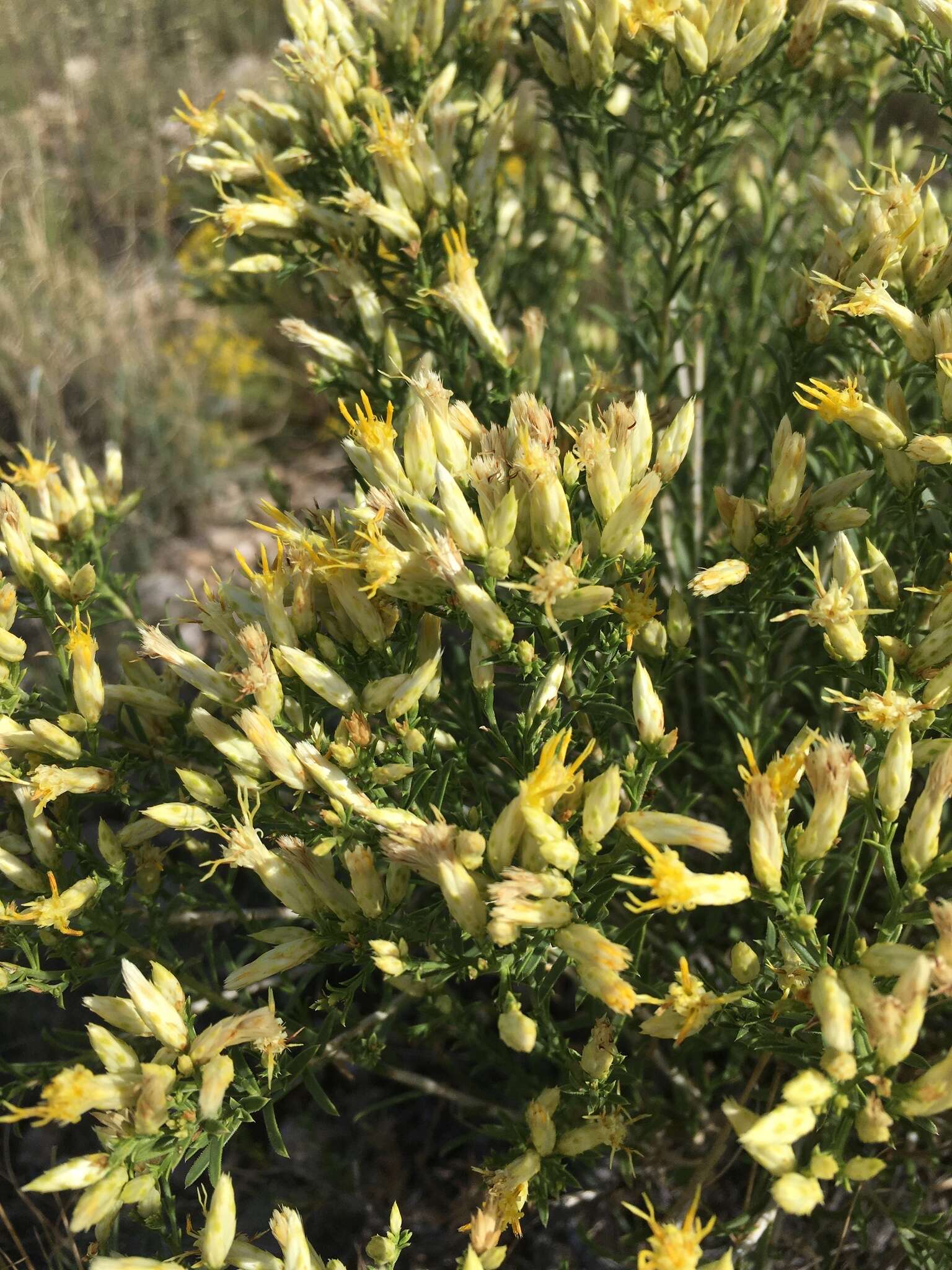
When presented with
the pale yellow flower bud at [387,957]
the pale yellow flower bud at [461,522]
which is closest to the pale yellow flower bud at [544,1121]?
the pale yellow flower bud at [387,957]

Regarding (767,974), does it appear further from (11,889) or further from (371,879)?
(11,889)

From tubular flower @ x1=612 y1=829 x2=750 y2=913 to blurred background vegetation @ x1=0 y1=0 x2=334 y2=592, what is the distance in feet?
13.4

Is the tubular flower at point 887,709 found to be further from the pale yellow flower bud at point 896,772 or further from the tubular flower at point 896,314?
the tubular flower at point 896,314

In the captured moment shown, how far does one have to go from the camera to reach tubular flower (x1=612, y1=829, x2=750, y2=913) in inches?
59.4

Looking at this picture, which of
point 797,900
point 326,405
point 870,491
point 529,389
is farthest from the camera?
point 326,405

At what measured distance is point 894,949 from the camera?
1524 mm

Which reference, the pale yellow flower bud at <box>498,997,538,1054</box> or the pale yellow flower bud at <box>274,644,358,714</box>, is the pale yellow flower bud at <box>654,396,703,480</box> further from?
the pale yellow flower bud at <box>498,997,538,1054</box>

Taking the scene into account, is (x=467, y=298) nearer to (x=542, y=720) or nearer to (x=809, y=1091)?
(x=542, y=720)

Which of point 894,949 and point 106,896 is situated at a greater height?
point 894,949

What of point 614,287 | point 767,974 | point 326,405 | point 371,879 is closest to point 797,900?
point 767,974

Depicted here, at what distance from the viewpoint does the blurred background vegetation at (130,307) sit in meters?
5.76

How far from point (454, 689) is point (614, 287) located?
1.45 meters

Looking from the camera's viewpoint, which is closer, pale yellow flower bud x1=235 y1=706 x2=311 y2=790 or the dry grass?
pale yellow flower bud x1=235 y1=706 x2=311 y2=790

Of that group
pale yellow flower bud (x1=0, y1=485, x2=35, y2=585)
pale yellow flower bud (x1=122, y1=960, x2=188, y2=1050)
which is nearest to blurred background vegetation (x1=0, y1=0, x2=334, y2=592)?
pale yellow flower bud (x1=0, y1=485, x2=35, y2=585)
